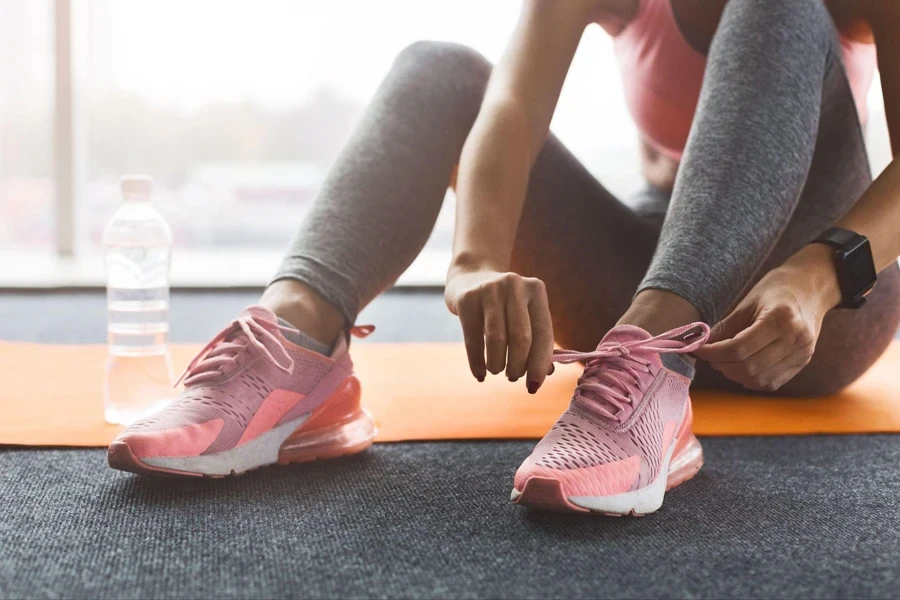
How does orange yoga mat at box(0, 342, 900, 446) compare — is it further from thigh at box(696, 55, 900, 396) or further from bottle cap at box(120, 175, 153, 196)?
bottle cap at box(120, 175, 153, 196)

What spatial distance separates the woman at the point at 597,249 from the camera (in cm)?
70

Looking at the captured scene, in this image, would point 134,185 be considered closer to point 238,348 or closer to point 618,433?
point 238,348

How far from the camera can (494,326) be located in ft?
2.11

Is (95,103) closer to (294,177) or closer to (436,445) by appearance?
(294,177)

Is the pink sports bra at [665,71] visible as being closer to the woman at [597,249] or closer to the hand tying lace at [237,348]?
the woman at [597,249]

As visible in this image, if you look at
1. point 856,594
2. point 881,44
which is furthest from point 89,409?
point 881,44

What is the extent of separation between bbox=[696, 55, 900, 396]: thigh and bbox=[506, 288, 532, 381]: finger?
46 cm

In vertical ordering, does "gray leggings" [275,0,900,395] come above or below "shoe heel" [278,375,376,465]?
above

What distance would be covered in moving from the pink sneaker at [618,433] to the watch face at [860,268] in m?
0.15

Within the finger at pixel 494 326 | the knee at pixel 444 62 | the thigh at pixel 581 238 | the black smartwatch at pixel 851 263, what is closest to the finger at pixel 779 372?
the black smartwatch at pixel 851 263

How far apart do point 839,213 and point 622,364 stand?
47 centimetres

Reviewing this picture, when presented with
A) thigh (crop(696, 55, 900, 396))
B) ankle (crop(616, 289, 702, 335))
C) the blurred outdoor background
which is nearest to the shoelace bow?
ankle (crop(616, 289, 702, 335))

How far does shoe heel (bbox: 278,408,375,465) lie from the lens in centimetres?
86

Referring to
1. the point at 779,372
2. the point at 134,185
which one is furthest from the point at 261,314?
the point at 779,372
